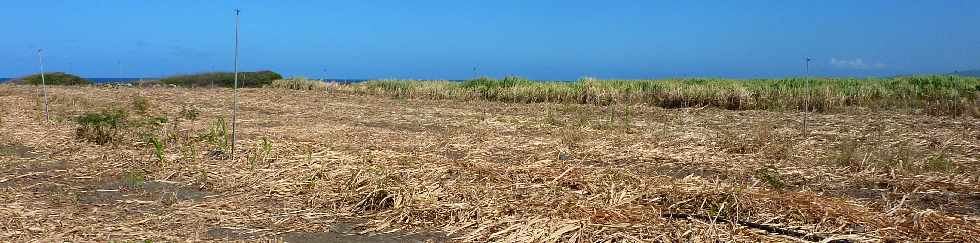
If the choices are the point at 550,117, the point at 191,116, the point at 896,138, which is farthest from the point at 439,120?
the point at 896,138

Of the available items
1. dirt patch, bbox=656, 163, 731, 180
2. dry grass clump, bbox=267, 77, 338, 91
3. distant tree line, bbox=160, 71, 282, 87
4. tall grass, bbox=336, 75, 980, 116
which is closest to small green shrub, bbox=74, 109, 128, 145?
dirt patch, bbox=656, 163, 731, 180

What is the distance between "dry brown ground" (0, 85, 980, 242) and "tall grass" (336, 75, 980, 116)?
13.6ft

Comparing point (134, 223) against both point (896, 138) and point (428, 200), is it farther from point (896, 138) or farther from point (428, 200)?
point (896, 138)

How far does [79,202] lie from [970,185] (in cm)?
623

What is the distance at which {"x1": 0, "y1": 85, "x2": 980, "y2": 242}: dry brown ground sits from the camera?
3.96 metres

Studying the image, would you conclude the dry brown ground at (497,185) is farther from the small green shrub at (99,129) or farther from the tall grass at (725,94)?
the tall grass at (725,94)

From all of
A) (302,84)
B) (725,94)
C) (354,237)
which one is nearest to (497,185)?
(354,237)

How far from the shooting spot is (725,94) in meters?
14.5

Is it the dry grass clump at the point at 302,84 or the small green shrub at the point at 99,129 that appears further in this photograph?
the dry grass clump at the point at 302,84

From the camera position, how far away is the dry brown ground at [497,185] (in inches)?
156

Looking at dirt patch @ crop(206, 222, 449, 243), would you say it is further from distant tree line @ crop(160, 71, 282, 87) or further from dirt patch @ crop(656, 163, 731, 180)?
distant tree line @ crop(160, 71, 282, 87)

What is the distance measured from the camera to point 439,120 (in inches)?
443

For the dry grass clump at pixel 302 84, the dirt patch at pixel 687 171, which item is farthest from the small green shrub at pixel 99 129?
the dry grass clump at pixel 302 84

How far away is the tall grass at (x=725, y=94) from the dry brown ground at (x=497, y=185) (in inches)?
163
